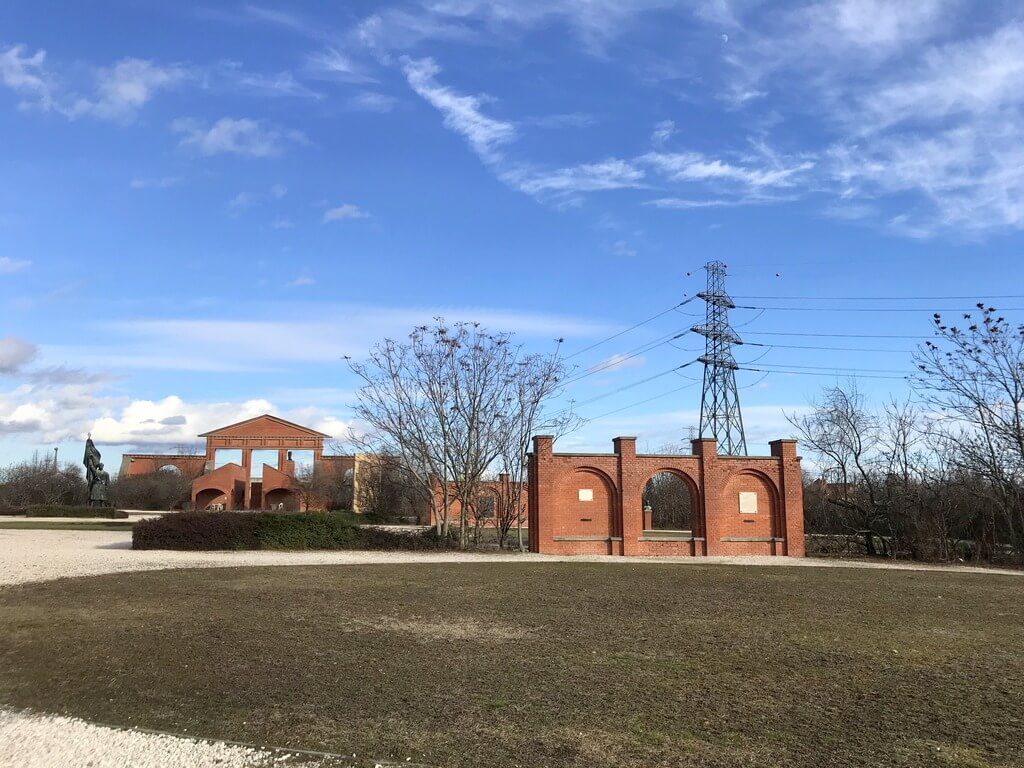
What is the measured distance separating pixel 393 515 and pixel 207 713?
4324 centimetres

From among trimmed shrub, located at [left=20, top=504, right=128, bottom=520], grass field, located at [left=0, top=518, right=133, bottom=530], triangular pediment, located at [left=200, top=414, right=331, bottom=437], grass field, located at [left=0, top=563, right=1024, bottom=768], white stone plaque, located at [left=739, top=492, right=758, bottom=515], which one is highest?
triangular pediment, located at [left=200, top=414, right=331, bottom=437]

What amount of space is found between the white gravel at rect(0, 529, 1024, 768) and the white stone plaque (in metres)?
2.00

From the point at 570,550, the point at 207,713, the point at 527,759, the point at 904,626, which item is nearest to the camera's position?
the point at 527,759

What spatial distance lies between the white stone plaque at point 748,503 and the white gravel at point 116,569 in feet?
6.58

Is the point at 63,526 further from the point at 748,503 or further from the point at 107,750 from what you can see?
the point at 107,750

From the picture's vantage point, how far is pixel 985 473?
2545cm

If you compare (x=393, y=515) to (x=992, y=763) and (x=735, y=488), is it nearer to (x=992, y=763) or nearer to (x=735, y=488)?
(x=735, y=488)

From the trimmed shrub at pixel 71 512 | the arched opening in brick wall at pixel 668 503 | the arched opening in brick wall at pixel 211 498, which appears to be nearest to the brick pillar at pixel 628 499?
the arched opening in brick wall at pixel 668 503

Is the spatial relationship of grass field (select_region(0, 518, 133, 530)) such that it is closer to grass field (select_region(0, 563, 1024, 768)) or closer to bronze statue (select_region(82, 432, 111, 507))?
bronze statue (select_region(82, 432, 111, 507))

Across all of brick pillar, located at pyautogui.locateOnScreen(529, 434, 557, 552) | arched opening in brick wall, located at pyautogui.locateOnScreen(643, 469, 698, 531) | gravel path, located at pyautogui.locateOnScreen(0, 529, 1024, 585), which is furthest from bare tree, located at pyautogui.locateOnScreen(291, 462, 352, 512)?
brick pillar, located at pyautogui.locateOnScreen(529, 434, 557, 552)

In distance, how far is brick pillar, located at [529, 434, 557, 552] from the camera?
23.9 metres

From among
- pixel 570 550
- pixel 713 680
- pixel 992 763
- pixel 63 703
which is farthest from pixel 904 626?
pixel 570 550

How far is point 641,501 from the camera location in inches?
966

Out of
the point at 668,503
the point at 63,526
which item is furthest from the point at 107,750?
the point at 668,503
